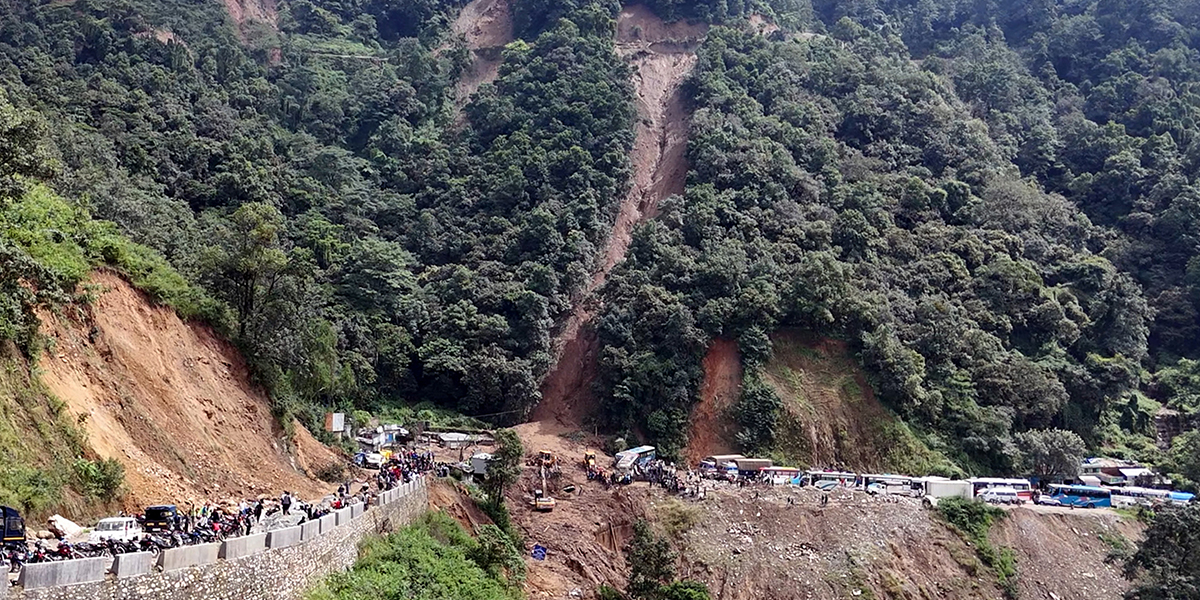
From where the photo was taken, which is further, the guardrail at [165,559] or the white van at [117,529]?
the white van at [117,529]

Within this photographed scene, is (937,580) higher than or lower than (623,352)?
lower

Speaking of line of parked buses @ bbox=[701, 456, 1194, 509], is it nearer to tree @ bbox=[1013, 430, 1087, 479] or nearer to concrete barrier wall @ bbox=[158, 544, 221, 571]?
tree @ bbox=[1013, 430, 1087, 479]

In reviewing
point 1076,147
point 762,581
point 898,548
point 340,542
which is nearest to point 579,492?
point 762,581

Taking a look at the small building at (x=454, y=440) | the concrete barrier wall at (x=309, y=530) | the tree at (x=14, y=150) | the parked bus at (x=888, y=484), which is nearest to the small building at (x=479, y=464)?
the small building at (x=454, y=440)

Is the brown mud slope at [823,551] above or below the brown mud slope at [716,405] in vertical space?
below

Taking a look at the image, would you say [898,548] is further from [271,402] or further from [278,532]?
[278,532]

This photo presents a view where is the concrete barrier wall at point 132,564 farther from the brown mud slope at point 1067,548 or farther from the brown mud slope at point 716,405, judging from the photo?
the brown mud slope at point 1067,548
